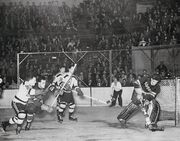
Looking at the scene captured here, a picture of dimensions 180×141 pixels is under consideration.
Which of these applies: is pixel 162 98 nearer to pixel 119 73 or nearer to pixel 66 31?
pixel 119 73

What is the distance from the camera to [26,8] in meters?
18.3

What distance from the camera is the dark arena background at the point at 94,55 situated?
29.6 feet

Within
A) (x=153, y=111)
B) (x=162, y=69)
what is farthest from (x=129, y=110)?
Answer: (x=162, y=69)

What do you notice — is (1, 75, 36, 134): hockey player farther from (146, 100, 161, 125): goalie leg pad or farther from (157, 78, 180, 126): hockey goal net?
(157, 78, 180, 126): hockey goal net

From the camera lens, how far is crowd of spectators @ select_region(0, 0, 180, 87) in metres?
14.7

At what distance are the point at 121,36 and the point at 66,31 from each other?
2785mm

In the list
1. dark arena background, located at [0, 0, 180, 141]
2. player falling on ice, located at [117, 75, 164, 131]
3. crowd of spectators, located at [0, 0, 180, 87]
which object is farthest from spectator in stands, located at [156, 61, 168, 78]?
player falling on ice, located at [117, 75, 164, 131]

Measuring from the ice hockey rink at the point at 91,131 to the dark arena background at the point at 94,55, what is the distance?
0.02 meters

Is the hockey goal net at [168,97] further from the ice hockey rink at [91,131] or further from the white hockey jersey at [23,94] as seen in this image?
the white hockey jersey at [23,94]

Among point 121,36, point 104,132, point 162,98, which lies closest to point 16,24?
point 121,36

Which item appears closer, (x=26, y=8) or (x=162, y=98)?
(x=162, y=98)

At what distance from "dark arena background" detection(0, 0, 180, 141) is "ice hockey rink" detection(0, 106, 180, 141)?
2 cm

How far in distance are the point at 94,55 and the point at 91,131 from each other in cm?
680

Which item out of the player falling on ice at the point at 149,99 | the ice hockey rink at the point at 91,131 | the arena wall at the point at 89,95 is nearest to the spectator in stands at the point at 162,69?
the arena wall at the point at 89,95
